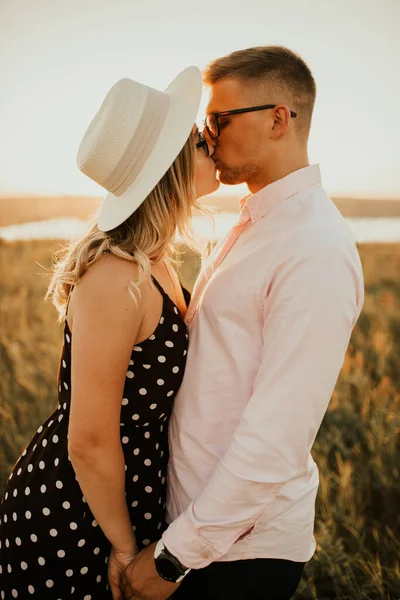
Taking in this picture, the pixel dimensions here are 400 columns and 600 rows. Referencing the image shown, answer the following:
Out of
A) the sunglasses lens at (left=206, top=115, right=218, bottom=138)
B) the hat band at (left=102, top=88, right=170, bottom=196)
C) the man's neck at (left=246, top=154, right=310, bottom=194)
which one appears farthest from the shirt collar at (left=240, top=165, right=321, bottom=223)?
the hat band at (left=102, top=88, right=170, bottom=196)

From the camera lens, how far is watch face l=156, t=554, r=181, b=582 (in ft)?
6.17

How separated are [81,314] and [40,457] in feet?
2.33

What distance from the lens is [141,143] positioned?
2.03 metres

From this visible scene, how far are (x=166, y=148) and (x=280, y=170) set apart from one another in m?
0.50

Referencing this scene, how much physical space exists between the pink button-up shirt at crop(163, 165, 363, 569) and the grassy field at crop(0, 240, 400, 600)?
980mm

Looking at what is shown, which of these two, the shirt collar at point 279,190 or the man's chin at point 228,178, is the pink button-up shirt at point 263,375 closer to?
the shirt collar at point 279,190

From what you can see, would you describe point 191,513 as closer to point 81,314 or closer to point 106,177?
point 81,314

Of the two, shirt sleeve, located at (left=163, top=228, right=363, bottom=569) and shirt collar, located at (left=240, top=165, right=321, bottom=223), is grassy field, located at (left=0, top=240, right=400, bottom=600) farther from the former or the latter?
shirt sleeve, located at (left=163, top=228, right=363, bottom=569)

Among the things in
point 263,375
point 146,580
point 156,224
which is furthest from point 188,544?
point 156,224

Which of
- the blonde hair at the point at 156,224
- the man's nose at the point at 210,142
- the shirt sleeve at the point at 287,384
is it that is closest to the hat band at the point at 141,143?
the blonde hair at the point at 156,224

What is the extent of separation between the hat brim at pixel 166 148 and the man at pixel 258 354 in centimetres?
22

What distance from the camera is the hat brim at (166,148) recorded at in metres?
1.97

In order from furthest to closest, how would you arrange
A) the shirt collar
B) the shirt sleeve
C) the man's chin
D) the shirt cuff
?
1. the man's chin
2. the shirt collar
3. the shirt cuff
4. the shirt sleeve

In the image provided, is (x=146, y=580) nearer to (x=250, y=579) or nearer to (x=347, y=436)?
(x=250, y=579)
